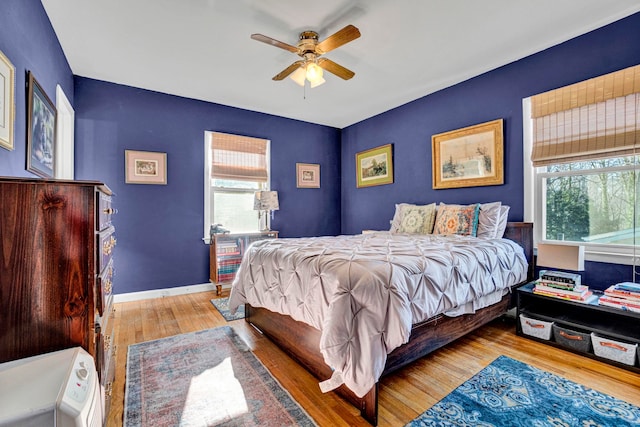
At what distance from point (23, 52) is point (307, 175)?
3.73 meters

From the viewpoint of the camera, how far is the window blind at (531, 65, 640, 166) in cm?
235

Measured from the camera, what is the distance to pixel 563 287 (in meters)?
2.36

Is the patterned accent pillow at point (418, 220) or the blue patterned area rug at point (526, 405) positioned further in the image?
the patterned accent pillow at point (418, 220)

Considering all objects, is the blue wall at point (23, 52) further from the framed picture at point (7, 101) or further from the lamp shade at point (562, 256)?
the lamp shade at point (562, 256)

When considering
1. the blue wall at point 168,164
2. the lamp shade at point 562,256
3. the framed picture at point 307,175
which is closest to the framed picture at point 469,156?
the lamp shade at point 562,256

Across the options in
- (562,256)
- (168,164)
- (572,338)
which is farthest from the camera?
(168,164)

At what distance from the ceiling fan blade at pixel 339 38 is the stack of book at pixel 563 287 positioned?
2514mm

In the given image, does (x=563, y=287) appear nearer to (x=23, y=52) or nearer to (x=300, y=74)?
(x=300, y=74)

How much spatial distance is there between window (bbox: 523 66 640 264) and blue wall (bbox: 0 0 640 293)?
0.13 m

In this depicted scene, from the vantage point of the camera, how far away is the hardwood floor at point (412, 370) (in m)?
1.60

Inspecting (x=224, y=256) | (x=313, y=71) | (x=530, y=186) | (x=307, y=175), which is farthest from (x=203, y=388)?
(x=307, y=175)

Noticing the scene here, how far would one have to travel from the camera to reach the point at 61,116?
10.3 feet

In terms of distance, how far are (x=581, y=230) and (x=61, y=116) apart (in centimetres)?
537

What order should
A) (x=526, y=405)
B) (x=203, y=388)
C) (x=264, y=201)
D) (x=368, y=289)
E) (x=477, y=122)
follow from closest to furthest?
(x=368, y=289) < (x=526, y=405) < (x=203, y=388) < (x=477, y=122) < (x=264, y=201)
